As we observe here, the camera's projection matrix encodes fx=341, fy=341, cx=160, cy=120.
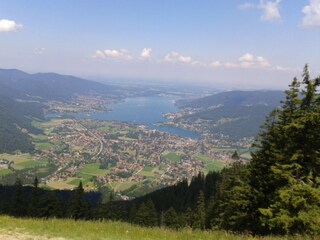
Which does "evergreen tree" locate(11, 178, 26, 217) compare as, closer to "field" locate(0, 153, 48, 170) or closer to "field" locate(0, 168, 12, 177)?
"field" locate(0, 168, 12, 177)

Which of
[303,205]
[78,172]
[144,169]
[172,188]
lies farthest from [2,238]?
[144,169]

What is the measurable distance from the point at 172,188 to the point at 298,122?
7504 cm

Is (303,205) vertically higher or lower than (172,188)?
higher

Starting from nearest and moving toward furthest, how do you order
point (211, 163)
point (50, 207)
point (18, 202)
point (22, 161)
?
1. point (50, 207)
2. point (18, 202)
3. point (22, 161)
4. point (211, 163)

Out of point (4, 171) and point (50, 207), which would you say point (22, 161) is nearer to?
point (4, 171)

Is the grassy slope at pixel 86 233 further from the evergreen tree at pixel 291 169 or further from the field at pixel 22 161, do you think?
the field at pixel 22 161

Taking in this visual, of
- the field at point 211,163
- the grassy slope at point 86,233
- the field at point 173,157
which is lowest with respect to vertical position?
the field at point 173,157

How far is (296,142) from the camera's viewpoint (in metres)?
19.1

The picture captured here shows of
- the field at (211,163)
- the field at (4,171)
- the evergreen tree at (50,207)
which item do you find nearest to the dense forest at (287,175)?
the evergreen tree at (50,207)

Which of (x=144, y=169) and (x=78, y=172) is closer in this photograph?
(x=78, y=172)

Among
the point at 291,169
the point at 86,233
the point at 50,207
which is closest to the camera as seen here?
the point at 86,233

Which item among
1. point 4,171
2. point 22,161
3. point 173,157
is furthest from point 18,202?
point 173,157

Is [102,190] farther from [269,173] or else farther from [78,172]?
[269,173]

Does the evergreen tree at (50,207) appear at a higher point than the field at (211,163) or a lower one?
higher
